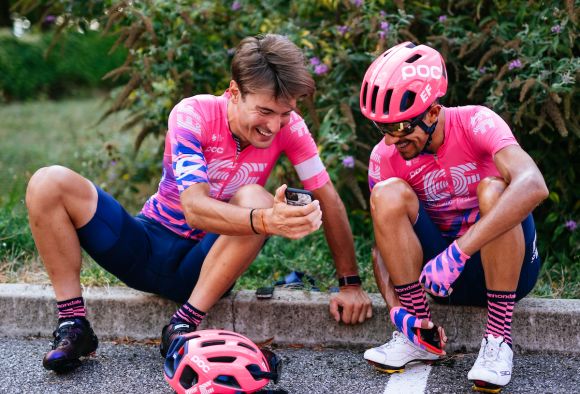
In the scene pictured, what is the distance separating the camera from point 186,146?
11.8 ft

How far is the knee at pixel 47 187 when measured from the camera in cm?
361

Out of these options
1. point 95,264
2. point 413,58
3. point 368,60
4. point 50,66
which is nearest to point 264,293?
point 95,264

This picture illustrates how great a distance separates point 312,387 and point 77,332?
1056mm

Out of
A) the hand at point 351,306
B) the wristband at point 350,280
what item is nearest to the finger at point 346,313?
the hand at point 351,306

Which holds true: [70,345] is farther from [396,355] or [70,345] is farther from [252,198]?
[396,355]

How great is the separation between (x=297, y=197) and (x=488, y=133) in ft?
2.91

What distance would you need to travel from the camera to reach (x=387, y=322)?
3.97m

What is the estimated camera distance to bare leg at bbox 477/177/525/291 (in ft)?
10.8

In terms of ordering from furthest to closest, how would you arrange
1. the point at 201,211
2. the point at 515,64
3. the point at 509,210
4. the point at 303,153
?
the point at 515,64 → the point at 303,153 → the point at 201,211 → the point at 509,210

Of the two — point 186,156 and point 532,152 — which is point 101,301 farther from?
point 532,152

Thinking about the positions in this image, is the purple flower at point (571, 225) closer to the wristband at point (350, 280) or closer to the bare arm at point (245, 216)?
the wristband at point (350, 280)

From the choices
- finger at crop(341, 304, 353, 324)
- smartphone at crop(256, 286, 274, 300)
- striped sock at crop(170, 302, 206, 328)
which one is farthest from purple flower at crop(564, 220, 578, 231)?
striped sock at crop(170, 302, 206, 328)

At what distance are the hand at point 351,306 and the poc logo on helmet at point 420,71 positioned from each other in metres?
1.08

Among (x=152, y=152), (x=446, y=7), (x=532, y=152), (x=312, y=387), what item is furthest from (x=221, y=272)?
(x=152, y=152)
